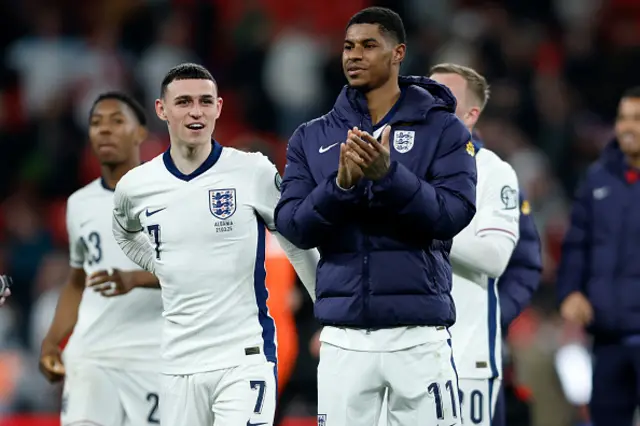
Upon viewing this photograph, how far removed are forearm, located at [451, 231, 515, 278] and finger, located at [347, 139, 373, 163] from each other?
1.51 m

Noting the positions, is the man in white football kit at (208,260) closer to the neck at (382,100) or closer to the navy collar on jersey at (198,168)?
the navy collar on jersey at (198,168)

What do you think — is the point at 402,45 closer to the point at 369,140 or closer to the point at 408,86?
the point at 408,86

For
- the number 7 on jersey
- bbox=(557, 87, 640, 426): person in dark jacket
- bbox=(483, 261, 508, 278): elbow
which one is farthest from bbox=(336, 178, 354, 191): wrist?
bbox=(557, 87, 640, 426): person in dark jacket

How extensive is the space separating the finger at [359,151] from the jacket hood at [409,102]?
1.52ft

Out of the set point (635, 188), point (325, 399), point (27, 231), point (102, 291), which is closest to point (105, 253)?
point (102, 291)

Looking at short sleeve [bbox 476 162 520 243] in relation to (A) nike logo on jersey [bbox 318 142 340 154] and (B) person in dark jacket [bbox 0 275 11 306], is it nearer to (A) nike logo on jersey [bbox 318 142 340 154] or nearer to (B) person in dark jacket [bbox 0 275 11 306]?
(A) nike logo on jersey [bbox 318 142 340 154]

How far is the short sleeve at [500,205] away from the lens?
23.0 feet

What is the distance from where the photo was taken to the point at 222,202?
21.1 ft

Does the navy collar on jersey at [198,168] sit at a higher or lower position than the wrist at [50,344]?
higher

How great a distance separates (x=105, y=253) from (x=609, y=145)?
128 inches

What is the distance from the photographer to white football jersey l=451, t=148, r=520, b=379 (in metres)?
7.02

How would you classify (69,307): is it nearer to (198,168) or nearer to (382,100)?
(198,168)

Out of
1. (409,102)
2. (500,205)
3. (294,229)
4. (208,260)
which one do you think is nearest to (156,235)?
(208,260)

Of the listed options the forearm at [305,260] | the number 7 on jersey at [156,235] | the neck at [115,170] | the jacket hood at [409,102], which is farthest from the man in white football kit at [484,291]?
the neck at [115,170]
